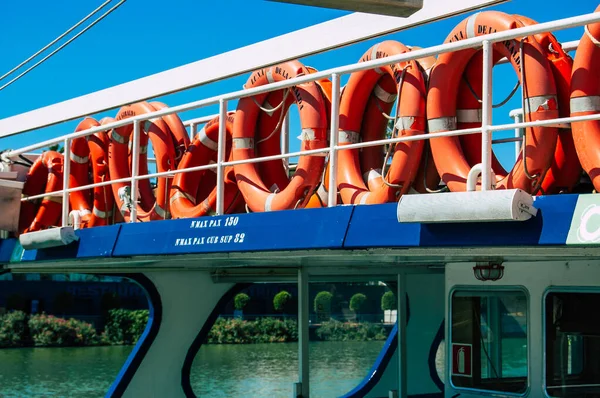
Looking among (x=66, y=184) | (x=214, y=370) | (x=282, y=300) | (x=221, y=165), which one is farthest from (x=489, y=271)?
(x=282, y=300)

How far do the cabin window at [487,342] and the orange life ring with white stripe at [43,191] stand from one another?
→ 5.20 meters

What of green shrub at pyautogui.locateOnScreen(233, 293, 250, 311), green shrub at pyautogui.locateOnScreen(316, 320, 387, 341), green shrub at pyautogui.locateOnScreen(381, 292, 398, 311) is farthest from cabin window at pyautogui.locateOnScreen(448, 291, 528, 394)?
green shrub at pyautogui.locateOnScreen(381, 292, 398, 311)

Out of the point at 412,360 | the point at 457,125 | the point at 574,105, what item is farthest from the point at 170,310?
the point at 574,105

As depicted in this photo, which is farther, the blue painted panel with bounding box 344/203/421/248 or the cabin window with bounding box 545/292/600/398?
the cabin window with bounding box 545/292/600/398

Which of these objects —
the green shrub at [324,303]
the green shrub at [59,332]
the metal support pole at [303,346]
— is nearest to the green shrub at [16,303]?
the green shrub at [59,332]

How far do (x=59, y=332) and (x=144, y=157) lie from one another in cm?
2316

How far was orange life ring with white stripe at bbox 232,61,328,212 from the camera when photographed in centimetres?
723

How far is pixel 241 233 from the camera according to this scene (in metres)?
7.03

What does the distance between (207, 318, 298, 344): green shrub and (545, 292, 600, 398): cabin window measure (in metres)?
30.3

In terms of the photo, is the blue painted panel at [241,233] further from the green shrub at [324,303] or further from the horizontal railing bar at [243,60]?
the green shrub at [324,303]

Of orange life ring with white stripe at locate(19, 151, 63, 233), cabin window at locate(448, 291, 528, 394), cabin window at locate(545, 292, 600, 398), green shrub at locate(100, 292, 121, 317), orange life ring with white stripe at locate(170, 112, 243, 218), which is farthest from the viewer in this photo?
green shrub at locate(100, 292, 121, 317)

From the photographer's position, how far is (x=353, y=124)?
7.16 meters

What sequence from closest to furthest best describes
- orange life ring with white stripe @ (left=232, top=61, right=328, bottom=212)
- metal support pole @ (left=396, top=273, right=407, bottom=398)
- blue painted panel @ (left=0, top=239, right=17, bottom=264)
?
orange life ring with white stripe @ (left=232, top=61, right=328, bottom=212) < metal support pole @ (left=396, top=273, right=407, bottom=398) < blue painted panel @ (left=0, top=239, right=17, bottom=264)

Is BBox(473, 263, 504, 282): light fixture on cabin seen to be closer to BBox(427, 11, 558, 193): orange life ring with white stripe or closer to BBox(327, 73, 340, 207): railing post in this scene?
BBox(427, 11, 558, 193): orange life ring with white stripe
